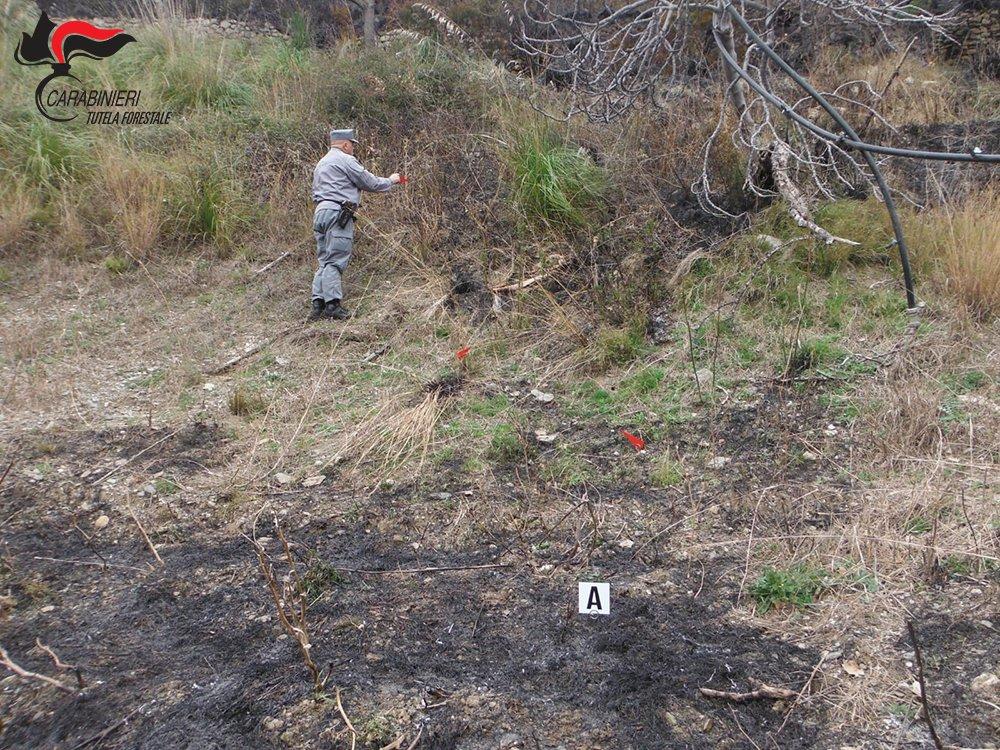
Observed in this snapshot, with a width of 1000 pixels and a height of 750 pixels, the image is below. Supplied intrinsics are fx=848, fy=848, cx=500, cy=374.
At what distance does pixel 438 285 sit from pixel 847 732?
4488 millimetres

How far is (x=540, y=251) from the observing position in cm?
643

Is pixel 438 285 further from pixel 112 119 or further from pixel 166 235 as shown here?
pixel 112 119

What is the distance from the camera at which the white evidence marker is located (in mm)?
3469

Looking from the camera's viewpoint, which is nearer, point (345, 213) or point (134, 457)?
point (134, 457)

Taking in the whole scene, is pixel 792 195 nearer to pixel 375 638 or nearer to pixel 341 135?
pixel 341 135

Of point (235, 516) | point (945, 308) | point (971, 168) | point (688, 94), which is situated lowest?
point (235, 516)

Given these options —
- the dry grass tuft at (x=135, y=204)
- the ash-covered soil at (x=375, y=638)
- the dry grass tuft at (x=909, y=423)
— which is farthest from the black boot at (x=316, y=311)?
the dry grass tuft at (x=909, y=423)

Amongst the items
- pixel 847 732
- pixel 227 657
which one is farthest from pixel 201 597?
pixel 847 732

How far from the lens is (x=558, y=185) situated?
660cm

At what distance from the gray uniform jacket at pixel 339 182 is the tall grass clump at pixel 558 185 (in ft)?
3.58

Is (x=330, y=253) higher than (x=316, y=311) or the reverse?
higher

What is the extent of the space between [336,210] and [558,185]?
175 cm

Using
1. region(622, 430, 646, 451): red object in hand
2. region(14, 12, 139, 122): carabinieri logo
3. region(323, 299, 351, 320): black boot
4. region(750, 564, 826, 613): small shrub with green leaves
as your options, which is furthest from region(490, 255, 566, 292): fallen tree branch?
region(14, 12, 139, 122): carabinieri logo

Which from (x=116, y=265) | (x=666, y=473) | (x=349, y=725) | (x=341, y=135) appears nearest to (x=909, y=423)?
(x=666, y=473)
